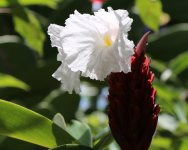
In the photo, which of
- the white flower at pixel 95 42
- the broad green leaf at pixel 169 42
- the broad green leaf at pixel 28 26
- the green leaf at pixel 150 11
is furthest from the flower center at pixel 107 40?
the broad green leaf at pixel 169 42

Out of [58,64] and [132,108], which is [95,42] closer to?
[132,108]

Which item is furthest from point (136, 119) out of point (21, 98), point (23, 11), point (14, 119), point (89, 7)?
point (89, 7)

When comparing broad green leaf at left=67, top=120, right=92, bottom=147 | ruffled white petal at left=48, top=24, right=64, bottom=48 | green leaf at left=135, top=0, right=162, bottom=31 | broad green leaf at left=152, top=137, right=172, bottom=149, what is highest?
green leaf at left=135, top=0, right=162, bottom=31

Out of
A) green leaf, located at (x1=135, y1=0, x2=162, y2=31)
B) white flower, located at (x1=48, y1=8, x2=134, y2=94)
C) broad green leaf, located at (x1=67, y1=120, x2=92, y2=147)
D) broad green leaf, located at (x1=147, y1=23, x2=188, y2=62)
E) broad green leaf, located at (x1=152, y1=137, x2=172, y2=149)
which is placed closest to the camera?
white flower, located at (x1=48, y1=8, x2=134, y2=94)

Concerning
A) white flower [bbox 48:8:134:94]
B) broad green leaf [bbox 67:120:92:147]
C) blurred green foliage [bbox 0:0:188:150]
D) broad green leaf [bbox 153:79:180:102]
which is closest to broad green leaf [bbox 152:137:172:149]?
blurred green foliage [bbox 0:0:188:150]

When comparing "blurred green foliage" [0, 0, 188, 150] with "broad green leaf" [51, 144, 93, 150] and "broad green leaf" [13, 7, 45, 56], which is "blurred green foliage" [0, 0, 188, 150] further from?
"broad green leaf" [51, 144, 93, 150]

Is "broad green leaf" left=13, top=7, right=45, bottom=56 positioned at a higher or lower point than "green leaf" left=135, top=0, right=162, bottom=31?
lower

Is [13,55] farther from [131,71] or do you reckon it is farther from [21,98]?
[131,71]
